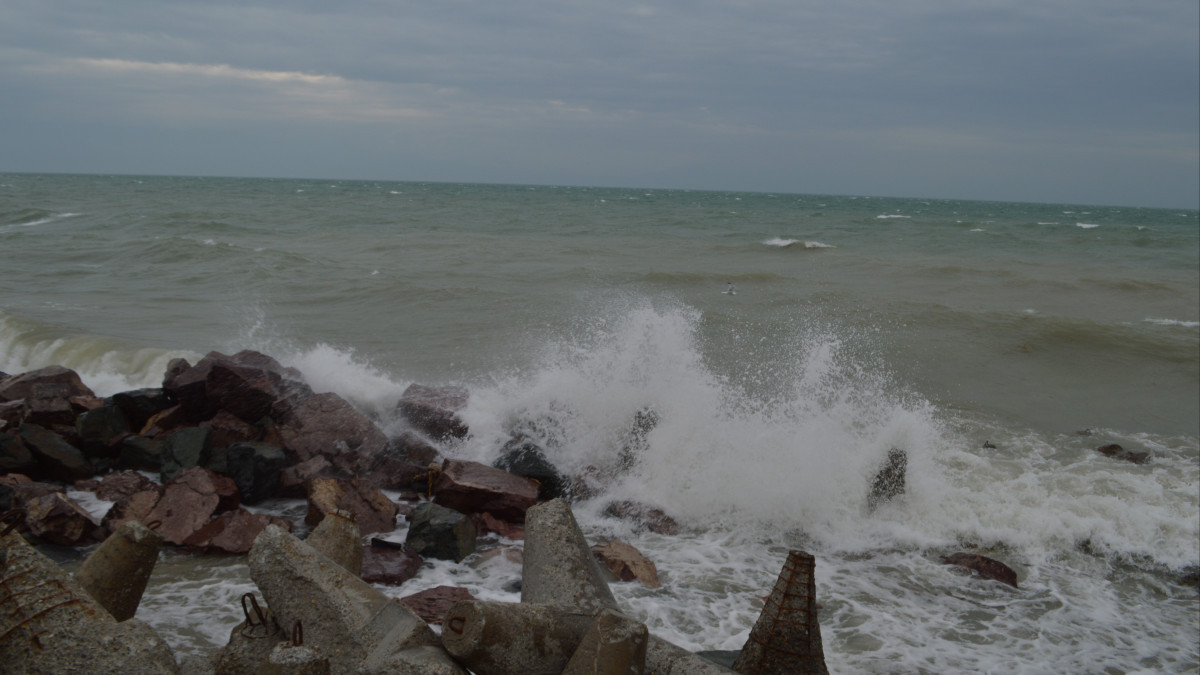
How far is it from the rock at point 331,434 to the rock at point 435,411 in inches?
25.9

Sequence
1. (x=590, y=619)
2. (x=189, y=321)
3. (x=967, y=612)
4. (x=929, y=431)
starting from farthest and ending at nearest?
(x=189, y=321) < (x=929, y=431) < (x=967, y=612) < (x=590, y=619)

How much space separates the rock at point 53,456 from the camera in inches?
247

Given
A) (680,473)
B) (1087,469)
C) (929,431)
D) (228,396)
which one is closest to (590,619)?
(680,473)

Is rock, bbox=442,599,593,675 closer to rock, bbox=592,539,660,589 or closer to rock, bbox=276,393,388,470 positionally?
rock, bbox=592,539,660,589

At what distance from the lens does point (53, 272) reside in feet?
55.9

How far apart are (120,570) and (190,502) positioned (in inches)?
79.8

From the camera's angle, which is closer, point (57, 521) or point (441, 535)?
point (57, 521)

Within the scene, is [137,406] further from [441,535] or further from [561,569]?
[561,569]

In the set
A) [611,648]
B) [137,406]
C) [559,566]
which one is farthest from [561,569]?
[137,406]

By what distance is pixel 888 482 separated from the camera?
683cm

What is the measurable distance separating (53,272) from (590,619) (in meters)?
17.9

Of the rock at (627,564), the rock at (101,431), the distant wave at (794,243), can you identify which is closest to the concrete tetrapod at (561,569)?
the rock at (627,564)

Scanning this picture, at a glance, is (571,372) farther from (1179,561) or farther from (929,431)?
(1179,561)

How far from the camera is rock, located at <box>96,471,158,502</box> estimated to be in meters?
5.98
